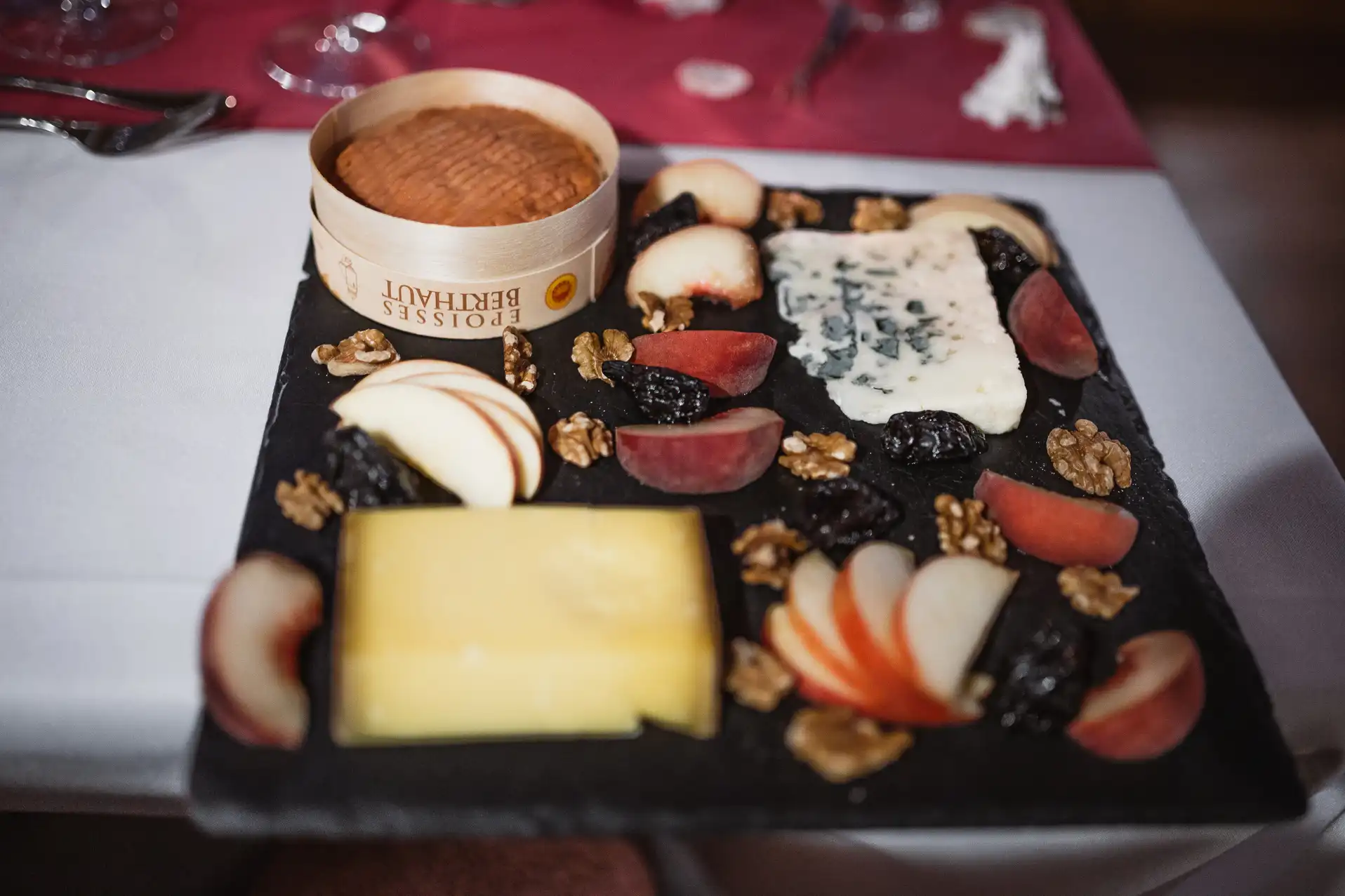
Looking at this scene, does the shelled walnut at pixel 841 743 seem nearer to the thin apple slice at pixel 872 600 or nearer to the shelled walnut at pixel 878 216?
the thin apple slice at pixel 872 600

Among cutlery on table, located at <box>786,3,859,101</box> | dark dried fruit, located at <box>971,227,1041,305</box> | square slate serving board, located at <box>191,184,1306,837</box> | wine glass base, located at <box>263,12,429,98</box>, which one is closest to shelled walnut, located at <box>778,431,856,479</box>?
square slate serving board, located at <box>191,184,1306,837</box>

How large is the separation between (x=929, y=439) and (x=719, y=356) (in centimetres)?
29

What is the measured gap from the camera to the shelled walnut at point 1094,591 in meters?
1.25

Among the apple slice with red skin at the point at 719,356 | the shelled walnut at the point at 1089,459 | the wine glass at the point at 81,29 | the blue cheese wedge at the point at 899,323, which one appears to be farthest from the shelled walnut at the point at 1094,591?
the wine glass at the point at 81,29

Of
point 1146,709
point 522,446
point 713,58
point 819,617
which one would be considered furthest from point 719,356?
point 713,58

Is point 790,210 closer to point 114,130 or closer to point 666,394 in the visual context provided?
point 666,394

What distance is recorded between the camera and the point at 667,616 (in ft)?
3.59

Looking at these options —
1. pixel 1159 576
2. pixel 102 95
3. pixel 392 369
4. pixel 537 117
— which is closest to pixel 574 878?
pixel 392 369

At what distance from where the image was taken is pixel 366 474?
1.24 meters

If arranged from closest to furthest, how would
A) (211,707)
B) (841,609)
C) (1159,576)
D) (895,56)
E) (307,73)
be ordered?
1. (211,707)
2. (841,609)
3. (1159,576)
4. (307,73)
5. (895,56)

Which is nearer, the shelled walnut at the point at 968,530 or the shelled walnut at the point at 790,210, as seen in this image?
the shelled walnut at the point at 968,530

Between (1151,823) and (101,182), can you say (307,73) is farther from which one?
(1151,823)

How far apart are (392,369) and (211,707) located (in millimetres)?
490

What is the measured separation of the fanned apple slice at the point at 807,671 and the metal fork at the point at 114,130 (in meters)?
1.35
